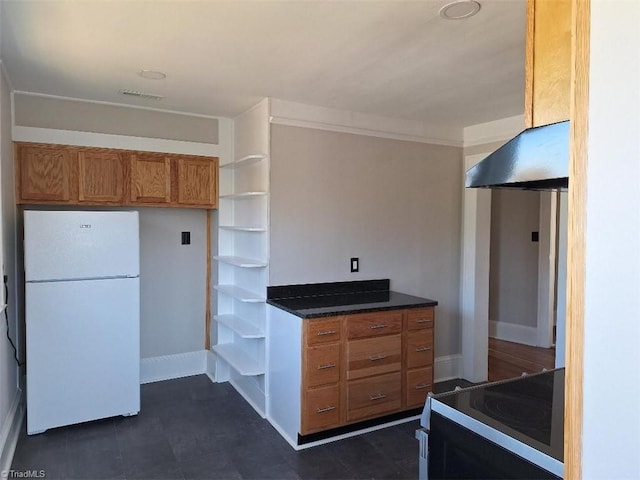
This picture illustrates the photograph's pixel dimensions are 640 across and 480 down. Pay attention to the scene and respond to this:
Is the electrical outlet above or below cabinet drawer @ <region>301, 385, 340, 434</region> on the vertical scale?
above

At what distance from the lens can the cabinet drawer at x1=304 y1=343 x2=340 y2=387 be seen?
113 inches

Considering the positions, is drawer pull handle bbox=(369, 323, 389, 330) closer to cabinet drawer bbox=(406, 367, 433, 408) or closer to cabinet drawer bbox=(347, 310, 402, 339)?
cabinet drawer bbox=(347, 310, 402, 339)

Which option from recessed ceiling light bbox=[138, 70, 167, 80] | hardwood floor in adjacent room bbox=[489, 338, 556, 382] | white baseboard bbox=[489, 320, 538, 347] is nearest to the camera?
recessed ceiling light bbox=[138, 70, 167, 80]

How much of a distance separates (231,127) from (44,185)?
1546 millimetres

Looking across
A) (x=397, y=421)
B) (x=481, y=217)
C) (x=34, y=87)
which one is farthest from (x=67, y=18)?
(x=481, y=217)

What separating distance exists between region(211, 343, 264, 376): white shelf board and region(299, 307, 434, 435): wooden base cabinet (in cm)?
62

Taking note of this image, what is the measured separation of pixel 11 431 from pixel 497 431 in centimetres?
294

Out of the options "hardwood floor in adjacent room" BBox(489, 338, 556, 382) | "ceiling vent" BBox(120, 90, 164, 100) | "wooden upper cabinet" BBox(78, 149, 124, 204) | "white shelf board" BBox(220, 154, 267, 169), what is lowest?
"hardwood floor in adjacent room" BBox(489, 338, 556, 382)

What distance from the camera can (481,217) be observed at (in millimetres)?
4031

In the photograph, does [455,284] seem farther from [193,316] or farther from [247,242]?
[193,316]

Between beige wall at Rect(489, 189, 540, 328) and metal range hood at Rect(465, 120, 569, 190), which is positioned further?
beige wall at Rect(489, 189, 540, 328)

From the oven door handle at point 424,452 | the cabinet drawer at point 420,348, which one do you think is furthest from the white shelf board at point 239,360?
the oven door handle at point 424,452

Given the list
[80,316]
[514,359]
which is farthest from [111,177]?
[514,359]

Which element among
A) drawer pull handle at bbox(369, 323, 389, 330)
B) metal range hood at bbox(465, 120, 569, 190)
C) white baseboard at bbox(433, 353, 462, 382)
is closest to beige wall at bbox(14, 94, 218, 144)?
drawer pull handle at bbox(369, 323, 389, 330)
